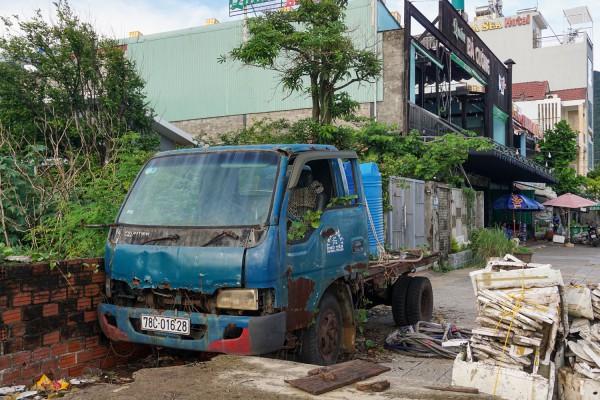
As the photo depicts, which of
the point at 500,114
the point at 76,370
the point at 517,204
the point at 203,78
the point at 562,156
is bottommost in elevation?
the point at 76,370

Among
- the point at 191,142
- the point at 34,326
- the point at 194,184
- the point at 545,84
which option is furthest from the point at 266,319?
the point at 545,84

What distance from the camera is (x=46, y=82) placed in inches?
595

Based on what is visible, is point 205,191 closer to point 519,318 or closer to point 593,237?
point 519,318

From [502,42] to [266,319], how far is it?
6482cm

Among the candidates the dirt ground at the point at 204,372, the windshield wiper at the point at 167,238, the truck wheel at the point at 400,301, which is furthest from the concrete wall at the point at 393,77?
the windshield wiper at the point at 167,238

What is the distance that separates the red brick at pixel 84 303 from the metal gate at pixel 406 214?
818cm

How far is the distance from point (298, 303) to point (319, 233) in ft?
2.35

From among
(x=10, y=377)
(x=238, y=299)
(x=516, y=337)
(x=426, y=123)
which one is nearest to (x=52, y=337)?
(x=10, y=377)

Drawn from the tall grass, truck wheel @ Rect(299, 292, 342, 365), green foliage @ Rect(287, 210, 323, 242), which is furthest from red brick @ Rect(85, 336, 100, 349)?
the tall grass

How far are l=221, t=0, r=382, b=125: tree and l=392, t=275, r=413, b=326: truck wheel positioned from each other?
6640 millimetres

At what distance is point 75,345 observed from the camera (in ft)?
16.6

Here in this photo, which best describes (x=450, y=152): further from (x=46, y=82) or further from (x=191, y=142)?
(x=46, y=82)

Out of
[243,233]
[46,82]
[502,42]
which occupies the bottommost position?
[243,233]

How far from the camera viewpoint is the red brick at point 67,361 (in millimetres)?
4930
